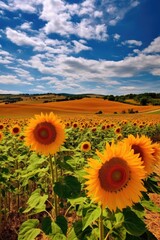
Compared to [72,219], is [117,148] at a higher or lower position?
higher

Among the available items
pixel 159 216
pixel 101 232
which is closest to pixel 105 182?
pixel 101 232

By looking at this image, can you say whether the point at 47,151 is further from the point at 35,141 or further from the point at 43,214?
the point at 43,214

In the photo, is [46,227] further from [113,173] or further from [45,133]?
[113,173]

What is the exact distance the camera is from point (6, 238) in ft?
21.0

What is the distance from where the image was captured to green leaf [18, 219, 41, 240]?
349 cm

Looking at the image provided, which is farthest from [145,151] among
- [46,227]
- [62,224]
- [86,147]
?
[86,147]

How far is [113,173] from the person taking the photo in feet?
7.99

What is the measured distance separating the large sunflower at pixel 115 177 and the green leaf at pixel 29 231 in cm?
136

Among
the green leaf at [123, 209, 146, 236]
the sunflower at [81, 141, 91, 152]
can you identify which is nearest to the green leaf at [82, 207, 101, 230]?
the green leaf at [123, 209, 146, 236]

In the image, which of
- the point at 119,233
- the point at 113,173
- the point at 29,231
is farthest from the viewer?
the point at 29,231

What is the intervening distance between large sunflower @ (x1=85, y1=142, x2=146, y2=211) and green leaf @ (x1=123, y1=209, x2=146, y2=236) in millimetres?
509

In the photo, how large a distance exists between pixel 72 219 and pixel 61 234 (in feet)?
13.8

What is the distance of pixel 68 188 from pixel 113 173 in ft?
3.61

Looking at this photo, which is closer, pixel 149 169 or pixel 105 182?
pixel 105 182
